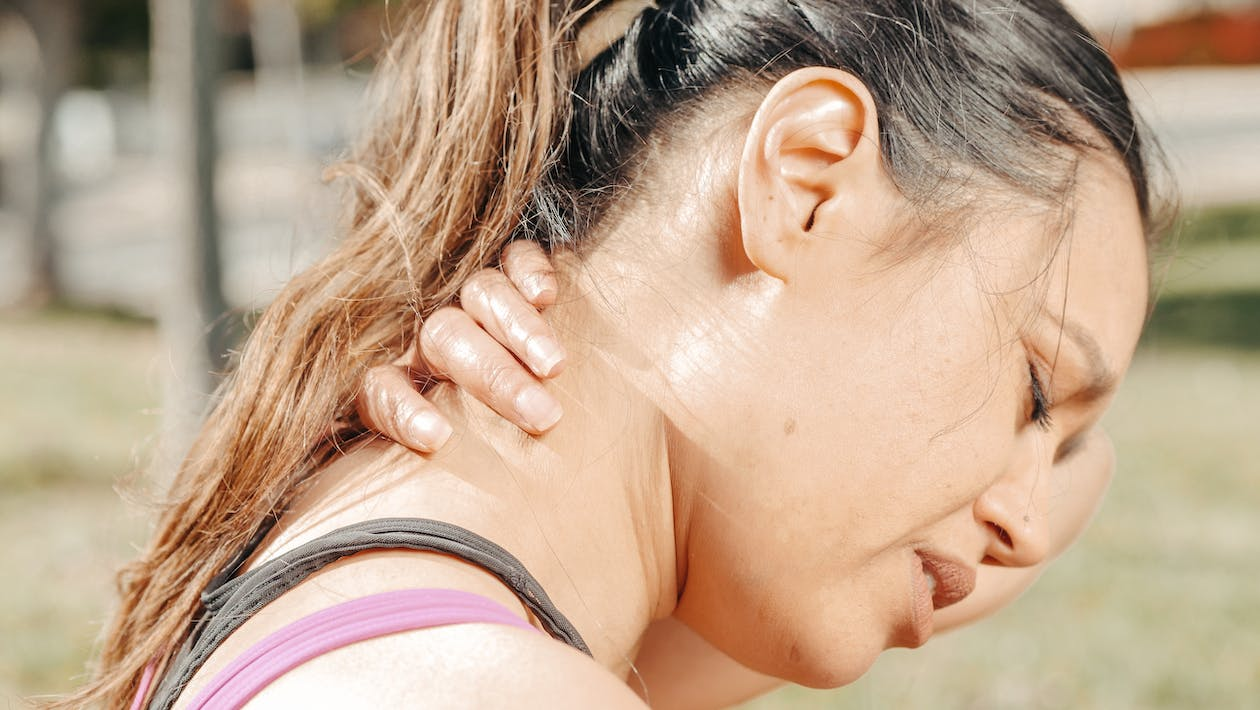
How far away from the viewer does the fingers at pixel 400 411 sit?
1457mm

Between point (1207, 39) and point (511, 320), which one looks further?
point (1207, 39)

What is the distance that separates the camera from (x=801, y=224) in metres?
1.50

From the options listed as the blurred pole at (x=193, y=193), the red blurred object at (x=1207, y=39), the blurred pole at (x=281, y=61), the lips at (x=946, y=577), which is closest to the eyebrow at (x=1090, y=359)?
the lips at (x=946, y=577)

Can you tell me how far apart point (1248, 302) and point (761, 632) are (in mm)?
9199

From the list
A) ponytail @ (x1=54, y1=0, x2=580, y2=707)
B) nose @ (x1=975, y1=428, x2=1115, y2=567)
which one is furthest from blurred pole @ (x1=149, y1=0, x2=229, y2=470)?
nose @ (x1=975, y1=428, x2=1115, y2=567)

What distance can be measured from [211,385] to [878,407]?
3.65 m

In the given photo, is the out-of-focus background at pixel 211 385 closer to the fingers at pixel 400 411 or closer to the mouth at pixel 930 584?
the fingers at pixel 400 411

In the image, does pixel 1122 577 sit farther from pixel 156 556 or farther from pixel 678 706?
pixel 156 556

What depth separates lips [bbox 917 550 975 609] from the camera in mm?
1671

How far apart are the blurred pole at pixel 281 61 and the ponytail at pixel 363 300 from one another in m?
18.8

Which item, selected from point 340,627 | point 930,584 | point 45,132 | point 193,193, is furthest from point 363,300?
point 45,132

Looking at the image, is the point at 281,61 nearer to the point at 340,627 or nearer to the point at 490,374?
the point at 490,374

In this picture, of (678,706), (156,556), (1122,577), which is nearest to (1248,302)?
(1122,577)

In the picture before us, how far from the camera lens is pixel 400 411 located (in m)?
1.49
